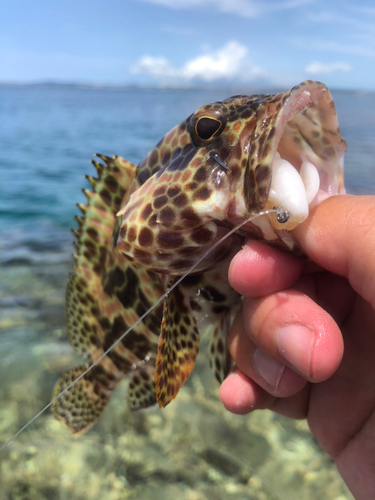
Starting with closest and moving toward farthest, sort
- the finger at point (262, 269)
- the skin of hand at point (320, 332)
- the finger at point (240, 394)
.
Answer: the skin of hand at point (320, 332) < the finger at point (262, 269) < the finger at point (240, 394)

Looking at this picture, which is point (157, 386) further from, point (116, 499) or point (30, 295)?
point (30, 295)

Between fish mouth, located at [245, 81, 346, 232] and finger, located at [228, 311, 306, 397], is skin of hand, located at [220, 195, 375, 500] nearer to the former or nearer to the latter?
finger, located at [228, 311, 306, 397]

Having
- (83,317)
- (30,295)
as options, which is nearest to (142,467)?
(83,317)

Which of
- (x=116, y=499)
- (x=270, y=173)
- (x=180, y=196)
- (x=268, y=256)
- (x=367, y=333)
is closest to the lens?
(x=270, y=173)

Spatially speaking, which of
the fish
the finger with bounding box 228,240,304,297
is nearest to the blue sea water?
the fish

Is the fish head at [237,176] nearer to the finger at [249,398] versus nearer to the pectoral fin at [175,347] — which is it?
the pectoral fin at [175,347]

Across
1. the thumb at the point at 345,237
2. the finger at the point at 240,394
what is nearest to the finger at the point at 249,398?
the finger at the point at 240,394
